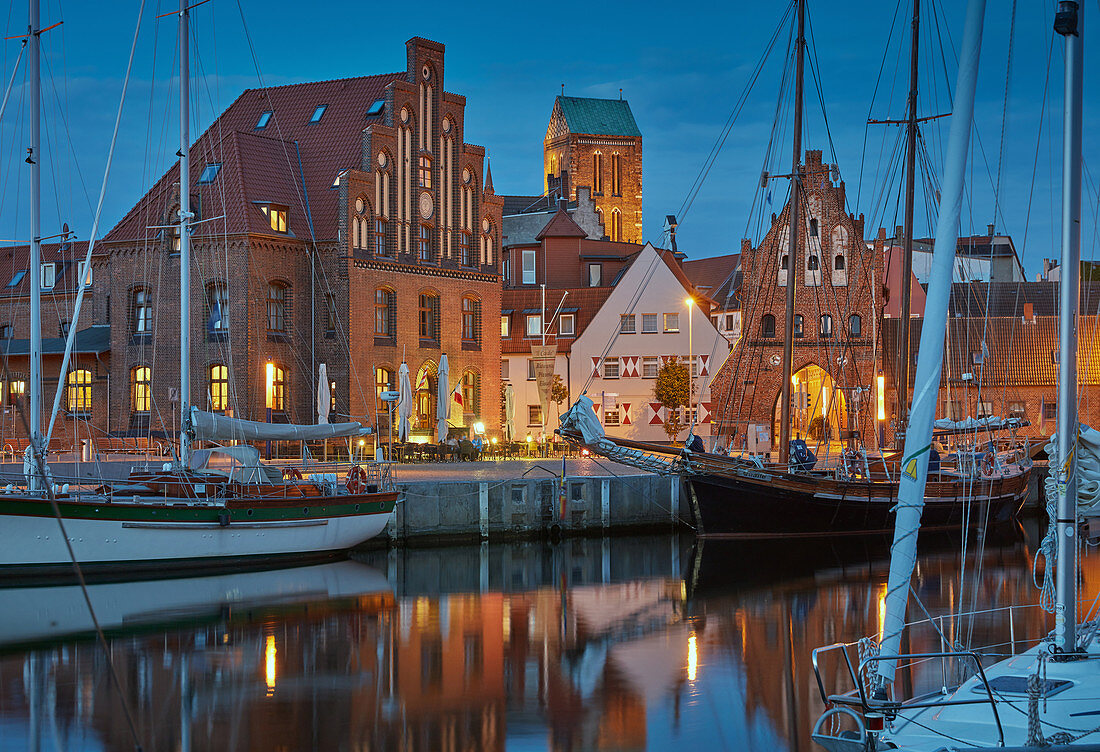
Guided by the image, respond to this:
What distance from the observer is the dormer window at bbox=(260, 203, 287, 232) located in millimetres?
47219

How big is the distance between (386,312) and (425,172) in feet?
21.2

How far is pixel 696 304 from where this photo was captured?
58.3 meters

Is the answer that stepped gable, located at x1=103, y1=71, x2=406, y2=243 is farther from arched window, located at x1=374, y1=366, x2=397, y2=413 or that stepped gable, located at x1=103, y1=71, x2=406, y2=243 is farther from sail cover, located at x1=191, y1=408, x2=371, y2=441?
sail cover, located at x1=191, y1=408, x2=371, y2=441

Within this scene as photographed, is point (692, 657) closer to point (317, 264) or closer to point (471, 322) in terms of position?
point (317, 264)

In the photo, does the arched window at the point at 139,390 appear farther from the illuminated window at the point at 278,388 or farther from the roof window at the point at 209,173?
the roof window at the point at 209,173

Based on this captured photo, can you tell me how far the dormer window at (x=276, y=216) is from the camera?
47219 mm

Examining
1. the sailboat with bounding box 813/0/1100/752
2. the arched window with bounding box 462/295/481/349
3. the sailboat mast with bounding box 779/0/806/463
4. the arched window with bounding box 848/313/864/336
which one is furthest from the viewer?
the arched window with bounding box 848/313/864/336

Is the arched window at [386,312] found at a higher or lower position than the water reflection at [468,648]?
higher

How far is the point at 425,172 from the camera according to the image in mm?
51250

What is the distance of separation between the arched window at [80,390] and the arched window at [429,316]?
1414 centimetres

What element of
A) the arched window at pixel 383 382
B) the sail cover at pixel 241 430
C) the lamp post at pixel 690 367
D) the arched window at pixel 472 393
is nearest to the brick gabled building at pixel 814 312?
the lamp post at pixel 690 367

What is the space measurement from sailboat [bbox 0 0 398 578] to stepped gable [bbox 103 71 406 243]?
16.3m

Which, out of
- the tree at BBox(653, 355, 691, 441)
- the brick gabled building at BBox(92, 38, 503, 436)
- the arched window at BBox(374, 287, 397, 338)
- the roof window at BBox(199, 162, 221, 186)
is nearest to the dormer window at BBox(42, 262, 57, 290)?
the brick gabled building at BBox(92, 38, 503, 436)

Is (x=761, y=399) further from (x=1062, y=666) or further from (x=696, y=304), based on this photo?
(x=1062, y=666)
